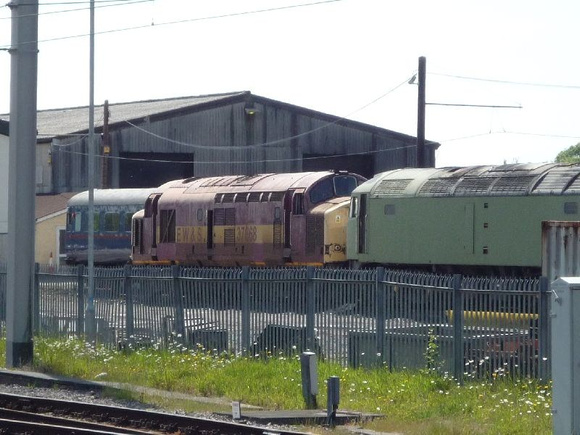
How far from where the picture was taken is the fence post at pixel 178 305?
20.2 m

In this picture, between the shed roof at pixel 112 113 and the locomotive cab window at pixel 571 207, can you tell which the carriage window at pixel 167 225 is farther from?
the shed roof at pixel 112 113

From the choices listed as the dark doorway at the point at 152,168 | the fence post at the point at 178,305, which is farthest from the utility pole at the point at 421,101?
the fence post at the point at 178,305

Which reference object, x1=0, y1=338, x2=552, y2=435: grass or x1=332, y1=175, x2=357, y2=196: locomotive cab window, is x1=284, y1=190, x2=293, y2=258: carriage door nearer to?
x1=332, y1=175, x2=357, y2=196: locomotive cab window

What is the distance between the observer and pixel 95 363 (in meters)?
19.5

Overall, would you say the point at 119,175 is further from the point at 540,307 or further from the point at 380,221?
the point at 540,307

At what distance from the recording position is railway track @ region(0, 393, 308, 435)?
12.8 meters

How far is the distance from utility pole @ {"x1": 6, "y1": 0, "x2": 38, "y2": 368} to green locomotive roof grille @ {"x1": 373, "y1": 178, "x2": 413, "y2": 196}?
13.1 m

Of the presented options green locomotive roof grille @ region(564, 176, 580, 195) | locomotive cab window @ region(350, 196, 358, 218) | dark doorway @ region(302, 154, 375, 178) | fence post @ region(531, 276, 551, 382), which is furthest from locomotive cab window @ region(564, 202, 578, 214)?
dark doorway @ region(302, 154, 375, 178)

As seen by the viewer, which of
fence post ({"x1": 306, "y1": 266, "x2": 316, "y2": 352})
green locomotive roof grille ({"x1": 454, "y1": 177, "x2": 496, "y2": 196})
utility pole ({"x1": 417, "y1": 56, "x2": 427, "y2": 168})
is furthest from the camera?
utility pole ({"x1": 417, "y1": 56, "x2": 427, "y2": 168})

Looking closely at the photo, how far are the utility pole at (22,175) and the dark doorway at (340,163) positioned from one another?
1502 inches

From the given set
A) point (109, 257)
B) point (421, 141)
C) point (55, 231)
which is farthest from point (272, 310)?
point (55, 231)

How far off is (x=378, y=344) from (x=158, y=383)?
11.6 feet

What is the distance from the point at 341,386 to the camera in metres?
16.2

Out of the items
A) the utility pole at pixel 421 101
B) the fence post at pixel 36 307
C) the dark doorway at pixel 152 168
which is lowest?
the fence post at pixel 36 307
